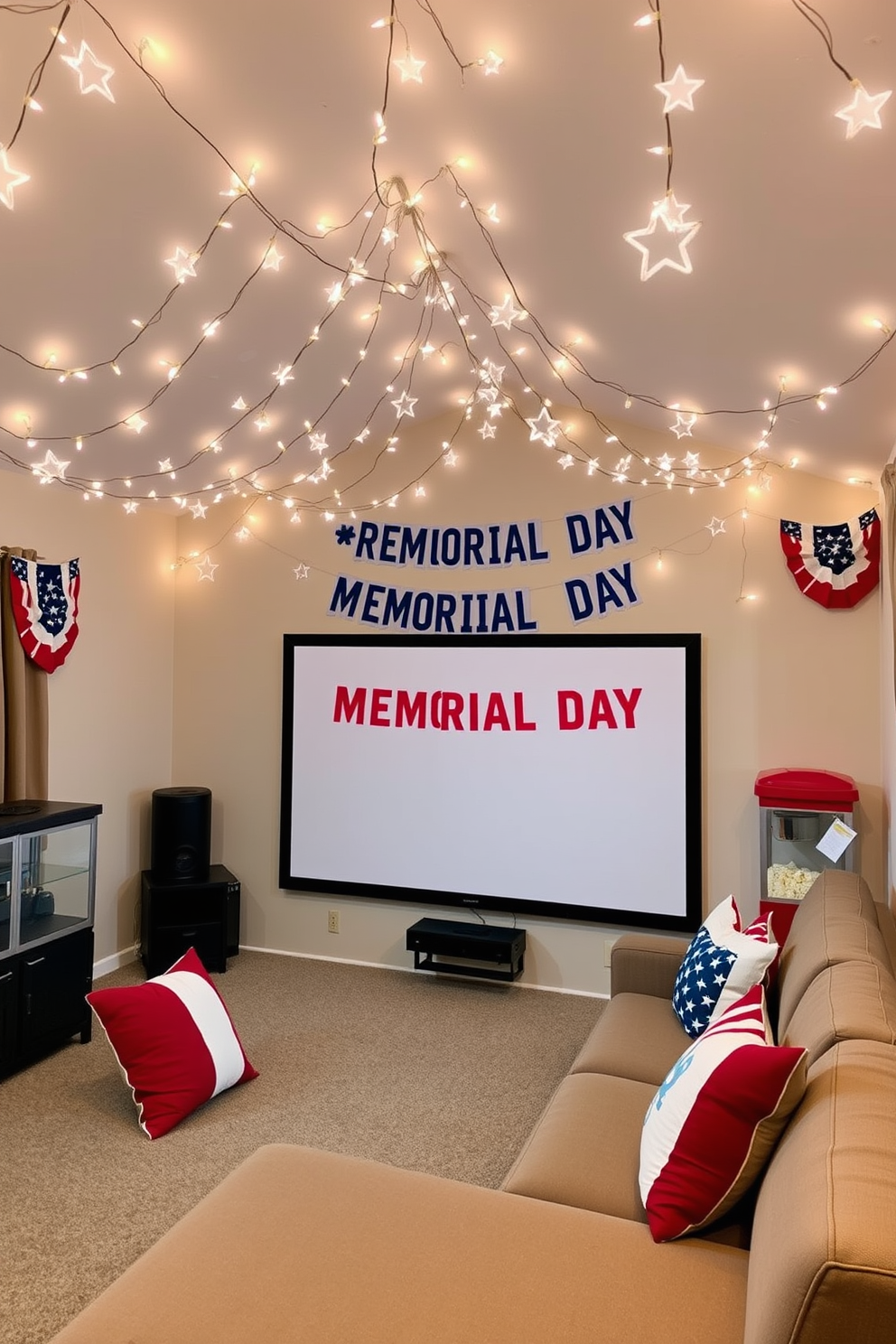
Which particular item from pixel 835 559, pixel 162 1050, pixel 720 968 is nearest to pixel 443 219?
pixel 835 559

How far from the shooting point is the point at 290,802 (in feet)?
17.1

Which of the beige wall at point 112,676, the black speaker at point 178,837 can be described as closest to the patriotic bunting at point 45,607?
the beige wall at point 112,676

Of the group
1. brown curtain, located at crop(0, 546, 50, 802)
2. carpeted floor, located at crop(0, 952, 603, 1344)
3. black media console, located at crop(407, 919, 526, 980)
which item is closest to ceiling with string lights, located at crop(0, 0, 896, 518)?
brown curtain, located at crop(0, 546, 50, 802)

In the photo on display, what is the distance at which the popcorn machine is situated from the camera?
391cm

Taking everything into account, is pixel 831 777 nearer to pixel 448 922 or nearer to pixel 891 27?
pixel 448 922

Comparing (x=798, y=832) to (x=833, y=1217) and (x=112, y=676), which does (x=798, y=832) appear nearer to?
(x=833, y=1217)

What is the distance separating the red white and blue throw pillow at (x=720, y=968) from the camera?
2871mm

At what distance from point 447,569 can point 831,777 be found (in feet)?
7.03

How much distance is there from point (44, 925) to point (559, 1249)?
2835 mm

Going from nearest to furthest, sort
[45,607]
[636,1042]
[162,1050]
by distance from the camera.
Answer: [636,1042] → [162,1050] → [45,607]

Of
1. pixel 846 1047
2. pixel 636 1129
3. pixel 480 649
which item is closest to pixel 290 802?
pixel 480 649

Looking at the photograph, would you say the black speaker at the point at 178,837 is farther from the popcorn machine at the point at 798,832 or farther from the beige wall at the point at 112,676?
the popcorn machine at the point at 798,832

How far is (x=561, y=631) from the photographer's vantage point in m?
4.78

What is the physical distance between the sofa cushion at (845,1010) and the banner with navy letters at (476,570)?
255 centimetres
